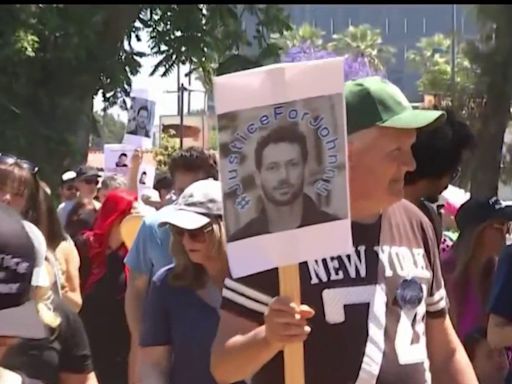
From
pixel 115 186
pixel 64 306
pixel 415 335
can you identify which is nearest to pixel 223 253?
pixel 64 306

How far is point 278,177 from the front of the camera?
108 inches

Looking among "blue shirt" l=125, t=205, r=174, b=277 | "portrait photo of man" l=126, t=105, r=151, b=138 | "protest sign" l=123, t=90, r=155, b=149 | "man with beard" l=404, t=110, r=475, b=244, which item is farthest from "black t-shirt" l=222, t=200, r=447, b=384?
"portrait photo of man" l=126, t=105, r=151, b=138

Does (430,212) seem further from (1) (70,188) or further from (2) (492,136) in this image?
(2) (492,136)

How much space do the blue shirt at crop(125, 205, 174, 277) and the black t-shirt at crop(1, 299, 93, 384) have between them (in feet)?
5.07

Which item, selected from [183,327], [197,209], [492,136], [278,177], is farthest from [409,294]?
[492,136]

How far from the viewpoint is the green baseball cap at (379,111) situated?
10.1ft

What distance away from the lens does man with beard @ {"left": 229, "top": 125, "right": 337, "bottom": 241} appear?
2736mm

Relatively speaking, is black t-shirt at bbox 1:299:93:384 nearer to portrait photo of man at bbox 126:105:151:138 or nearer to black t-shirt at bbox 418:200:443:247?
black t-shirt at bbox 418:200:443:247

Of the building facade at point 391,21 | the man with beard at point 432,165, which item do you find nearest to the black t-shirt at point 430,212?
the man with beard at point 432,165

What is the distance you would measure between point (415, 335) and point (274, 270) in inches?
17.8

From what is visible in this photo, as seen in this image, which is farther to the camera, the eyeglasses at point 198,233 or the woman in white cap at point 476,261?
the woman in white cap at point 476,261

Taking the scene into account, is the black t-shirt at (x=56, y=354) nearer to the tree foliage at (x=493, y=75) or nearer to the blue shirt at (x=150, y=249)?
the blue shirt at (x=150, y=249)

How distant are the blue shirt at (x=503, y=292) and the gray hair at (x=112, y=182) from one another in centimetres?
556

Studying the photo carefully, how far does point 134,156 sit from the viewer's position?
949cm
